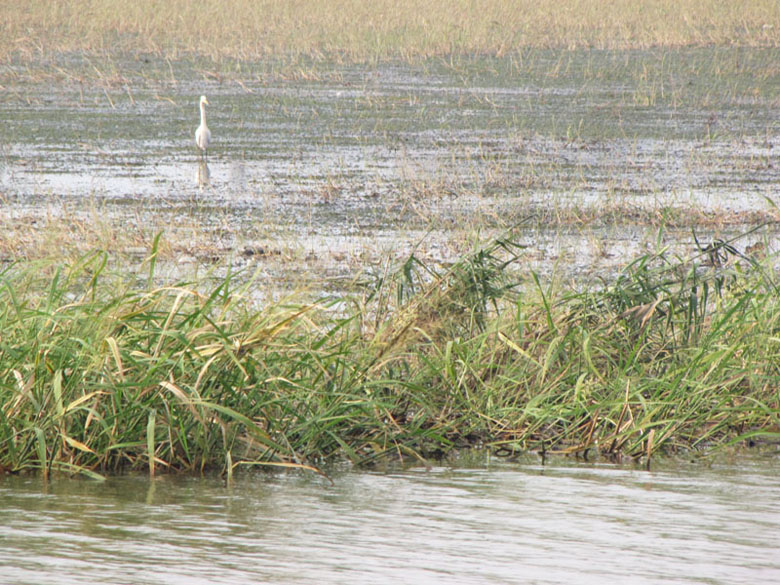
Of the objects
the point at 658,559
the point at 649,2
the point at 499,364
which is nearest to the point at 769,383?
the point at 499,364

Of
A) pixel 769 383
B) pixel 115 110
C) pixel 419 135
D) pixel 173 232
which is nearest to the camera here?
pixel 769 383

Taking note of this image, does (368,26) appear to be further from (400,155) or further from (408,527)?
(408,527)

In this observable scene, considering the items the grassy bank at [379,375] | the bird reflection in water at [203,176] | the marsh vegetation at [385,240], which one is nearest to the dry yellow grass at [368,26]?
the marsh vegetation at [385,240]

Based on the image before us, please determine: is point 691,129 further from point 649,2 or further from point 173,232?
point 649,2

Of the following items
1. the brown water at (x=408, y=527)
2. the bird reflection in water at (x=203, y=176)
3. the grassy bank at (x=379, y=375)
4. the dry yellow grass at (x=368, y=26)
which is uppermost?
the dry yellow grass at (x=368, y=26)

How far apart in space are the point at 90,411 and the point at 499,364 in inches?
73.0

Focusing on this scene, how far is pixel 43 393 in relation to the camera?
4801 mm

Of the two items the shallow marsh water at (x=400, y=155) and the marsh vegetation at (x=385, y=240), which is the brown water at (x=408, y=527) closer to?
the marsh vegetation at (x=385, y=240)

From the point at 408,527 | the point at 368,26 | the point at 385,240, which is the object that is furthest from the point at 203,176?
the point at 368,26

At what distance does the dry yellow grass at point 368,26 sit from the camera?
87.6 feet

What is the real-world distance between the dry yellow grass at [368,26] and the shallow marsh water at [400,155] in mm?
1357

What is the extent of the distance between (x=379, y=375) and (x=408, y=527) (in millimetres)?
1548

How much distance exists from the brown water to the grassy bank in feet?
0.70

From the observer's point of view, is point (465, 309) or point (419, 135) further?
point (419, 135)
